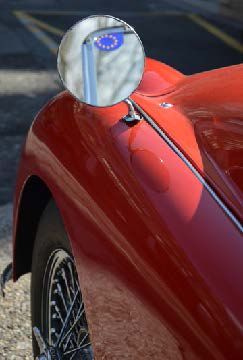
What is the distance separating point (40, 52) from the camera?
8.69 metres

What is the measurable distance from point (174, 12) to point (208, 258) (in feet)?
37.0

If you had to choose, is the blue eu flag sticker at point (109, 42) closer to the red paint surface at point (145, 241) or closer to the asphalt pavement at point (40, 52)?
the red paint surface at point (145, 241)

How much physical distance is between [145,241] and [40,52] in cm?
741

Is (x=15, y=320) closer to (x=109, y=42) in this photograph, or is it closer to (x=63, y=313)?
(x=63, y=313)

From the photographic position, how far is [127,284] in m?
1.57

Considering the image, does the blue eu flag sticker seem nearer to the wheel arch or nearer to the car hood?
the car hood

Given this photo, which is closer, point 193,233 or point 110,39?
point 193,233

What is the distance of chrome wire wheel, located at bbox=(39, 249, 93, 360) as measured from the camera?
2086 mm

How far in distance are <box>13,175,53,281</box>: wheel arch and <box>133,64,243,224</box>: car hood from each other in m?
0.50

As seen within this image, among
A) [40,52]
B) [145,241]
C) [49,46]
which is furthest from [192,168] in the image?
[49,46]

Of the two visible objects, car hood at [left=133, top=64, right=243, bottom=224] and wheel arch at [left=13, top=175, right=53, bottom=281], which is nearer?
car hood at [left=133, top=64, right=243, bottom=224]

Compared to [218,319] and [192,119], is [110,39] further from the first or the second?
[218,319]

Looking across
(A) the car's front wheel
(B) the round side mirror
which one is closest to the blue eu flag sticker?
(B) the round side mirror

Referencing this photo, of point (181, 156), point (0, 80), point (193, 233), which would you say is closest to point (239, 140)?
point (181, 156)
